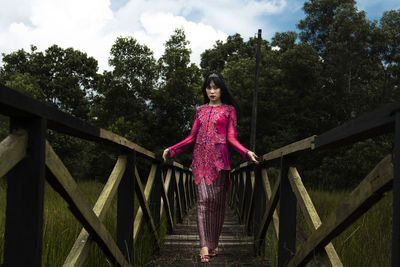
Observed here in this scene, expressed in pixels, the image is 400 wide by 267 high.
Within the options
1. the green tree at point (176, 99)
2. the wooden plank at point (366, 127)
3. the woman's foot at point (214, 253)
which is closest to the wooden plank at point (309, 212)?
the wooden plank at point (366, 127)

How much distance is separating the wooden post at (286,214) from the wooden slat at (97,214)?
0.97 meters

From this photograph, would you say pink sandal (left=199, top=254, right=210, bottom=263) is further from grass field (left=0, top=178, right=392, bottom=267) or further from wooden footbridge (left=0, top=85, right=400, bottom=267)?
wooden footbridge (left=0, top=85, right=400, bottom=267)

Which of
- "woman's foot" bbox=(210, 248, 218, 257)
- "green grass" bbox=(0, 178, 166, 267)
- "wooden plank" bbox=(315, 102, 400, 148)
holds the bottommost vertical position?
"woman's foot" bbox=(210, 248, 218, 257)

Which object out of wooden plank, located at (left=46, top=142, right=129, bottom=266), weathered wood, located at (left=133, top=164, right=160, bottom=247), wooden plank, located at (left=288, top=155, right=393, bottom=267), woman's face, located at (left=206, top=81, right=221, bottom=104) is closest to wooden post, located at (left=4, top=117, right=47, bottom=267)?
wooden plank, located at (left=46, top=142, right=129, bottom=266)

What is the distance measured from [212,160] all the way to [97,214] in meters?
1.45

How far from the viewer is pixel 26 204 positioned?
120cm

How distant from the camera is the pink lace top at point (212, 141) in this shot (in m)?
3.17

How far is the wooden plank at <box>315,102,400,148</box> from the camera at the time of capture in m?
1.09

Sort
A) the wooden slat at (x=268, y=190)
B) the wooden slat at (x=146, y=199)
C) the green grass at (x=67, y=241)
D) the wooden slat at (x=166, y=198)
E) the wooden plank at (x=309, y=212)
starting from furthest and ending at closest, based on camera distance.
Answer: the wooden slat at (x=166, y=198)
the wooden slat at (x=268, y=190)
the wooden slat at (x=146, y=199)
the green grass at (x=67, y=241)
the wooden plank at (x=309, y=212)

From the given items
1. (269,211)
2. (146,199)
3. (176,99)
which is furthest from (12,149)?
(176,99)

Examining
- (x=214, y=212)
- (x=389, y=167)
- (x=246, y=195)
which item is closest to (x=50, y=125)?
(x=389, y=167)

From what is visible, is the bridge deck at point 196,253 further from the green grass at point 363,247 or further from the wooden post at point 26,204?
the wooden post at point 26,204

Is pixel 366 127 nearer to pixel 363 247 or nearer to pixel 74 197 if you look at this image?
pixel 74 197

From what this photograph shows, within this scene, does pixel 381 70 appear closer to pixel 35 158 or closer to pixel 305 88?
pixel 305 88
